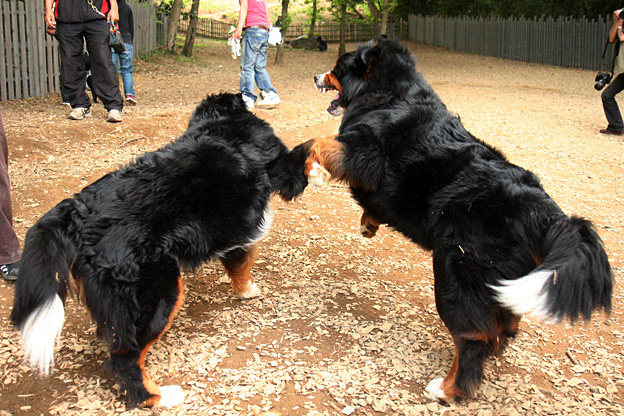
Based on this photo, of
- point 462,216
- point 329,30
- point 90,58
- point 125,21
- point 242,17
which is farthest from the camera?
point 329,30

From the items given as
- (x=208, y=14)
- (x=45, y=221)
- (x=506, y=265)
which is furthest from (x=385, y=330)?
(x=208, y=14)

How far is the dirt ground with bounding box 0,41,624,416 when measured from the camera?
119 inches

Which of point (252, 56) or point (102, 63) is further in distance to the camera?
point (252, 56)

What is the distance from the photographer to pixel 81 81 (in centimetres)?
777

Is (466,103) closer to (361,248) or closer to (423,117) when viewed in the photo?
(361,248)

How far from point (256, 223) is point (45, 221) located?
1.26m

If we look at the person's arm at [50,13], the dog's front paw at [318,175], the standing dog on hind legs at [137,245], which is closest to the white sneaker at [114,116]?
the person's arm at [50,13]

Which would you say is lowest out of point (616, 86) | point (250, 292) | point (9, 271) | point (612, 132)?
point (250, 292)

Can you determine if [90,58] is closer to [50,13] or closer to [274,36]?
[50,13]

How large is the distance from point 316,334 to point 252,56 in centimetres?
621

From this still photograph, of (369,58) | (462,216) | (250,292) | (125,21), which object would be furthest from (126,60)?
(462,216)

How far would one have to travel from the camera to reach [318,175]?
3.47 metres

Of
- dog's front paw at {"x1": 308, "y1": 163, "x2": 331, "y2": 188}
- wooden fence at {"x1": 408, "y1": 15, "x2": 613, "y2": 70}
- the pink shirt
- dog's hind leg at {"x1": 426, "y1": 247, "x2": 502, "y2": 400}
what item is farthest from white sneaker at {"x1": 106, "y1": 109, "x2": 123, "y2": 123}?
wooden fence at {"x1": 408, "y1": 15, "x2": 613, "y2": 70}

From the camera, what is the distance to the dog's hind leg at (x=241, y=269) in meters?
3.69
